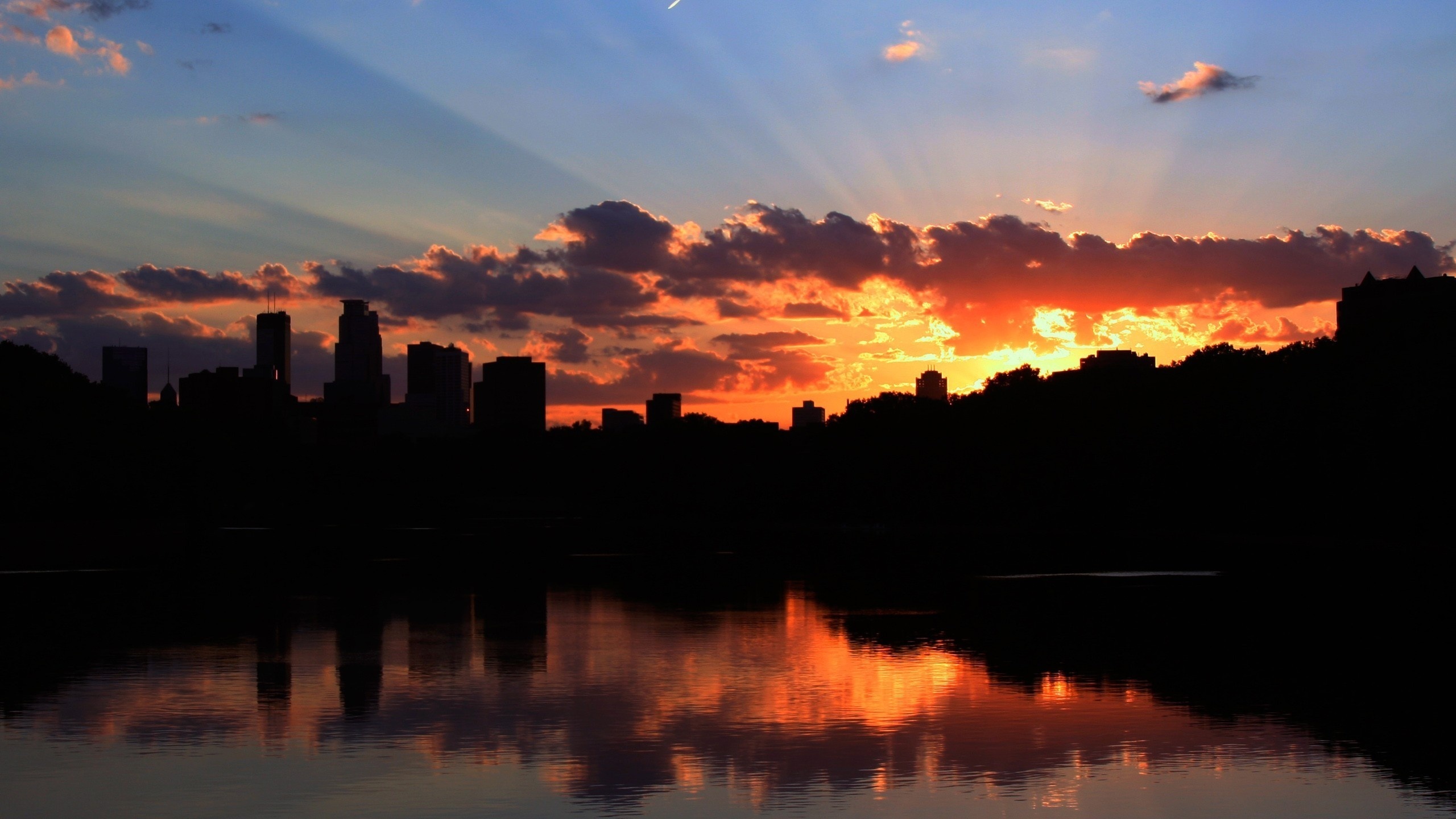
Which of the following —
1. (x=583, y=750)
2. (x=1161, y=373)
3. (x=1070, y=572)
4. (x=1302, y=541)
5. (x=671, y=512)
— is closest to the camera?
(x=583, y=750)

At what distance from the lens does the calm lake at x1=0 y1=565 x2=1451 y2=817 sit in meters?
15.1

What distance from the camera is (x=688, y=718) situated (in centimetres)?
2014

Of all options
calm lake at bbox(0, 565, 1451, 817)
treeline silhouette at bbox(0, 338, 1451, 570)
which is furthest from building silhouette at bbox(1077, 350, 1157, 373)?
calm lake at bbox(0, 565, 1451, 817)

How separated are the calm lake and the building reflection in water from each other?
7 cm

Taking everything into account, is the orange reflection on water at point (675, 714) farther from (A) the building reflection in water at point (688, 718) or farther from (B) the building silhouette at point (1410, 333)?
(B) the building silhouette at point (1410, 333)

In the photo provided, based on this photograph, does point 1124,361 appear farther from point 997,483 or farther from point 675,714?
point 675,714

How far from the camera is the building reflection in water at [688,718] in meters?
16.4

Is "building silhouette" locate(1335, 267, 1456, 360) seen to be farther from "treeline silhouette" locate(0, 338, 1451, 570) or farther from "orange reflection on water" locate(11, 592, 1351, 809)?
"orange reflection on water" locate(11, 592, 1351, 809)

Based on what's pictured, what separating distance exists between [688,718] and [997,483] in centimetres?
9166

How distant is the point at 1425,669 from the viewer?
24.9 metres

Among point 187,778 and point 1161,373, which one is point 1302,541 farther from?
point 187,778

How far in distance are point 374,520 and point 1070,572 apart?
95490 mm

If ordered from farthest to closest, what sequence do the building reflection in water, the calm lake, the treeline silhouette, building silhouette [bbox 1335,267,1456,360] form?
1. building silhouette [bbox 1335,267,1456,360]
2. the treeline silhouette
3. the building reflection in water
4. the calm lake

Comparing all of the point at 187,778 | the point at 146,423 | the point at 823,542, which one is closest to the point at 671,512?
the point at 146,423
